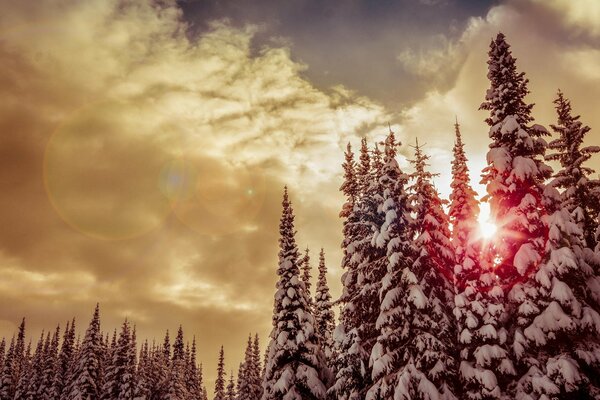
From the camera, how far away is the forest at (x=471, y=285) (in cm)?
2180

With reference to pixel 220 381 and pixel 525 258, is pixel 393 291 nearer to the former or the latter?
pixel 525 258

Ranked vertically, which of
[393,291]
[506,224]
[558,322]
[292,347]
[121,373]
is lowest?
[558,322]

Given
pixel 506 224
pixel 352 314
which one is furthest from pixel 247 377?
pixel 506 224

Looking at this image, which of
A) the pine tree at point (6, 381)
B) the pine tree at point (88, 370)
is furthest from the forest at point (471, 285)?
the pine tree at point (6, 381)

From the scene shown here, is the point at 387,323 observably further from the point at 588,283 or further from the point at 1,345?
the point at 1,345

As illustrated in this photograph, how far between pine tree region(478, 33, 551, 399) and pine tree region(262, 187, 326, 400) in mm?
12079

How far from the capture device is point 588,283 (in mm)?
22219

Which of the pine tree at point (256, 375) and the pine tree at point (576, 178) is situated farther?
the pine tree at point (256, 375)

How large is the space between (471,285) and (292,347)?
1370 cm

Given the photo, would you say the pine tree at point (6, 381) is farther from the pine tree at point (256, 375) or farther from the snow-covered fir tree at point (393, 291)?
the snow-covered fir tree at point (393, 291)

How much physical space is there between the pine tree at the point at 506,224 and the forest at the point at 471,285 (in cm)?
6

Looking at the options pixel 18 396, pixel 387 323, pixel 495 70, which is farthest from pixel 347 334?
pixel 18 396

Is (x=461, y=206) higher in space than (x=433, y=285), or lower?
higher

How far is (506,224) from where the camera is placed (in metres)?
24.3
